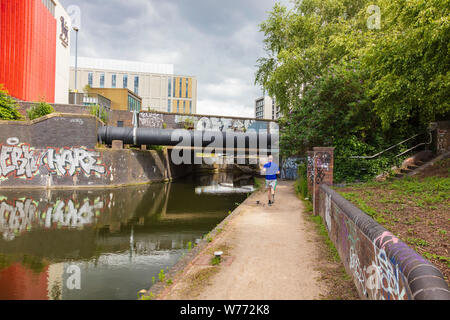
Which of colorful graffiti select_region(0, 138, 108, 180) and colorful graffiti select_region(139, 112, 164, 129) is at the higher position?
colorful graffiti select_region(139, 112, 164, 129)

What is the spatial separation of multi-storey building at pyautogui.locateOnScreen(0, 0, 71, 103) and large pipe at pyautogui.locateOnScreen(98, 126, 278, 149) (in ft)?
26.4

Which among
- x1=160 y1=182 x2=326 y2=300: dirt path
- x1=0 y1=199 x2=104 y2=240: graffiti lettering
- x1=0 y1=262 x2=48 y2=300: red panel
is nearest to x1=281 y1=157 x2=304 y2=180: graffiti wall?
Result: x1=0 y1=199 x2=104 y2=240: graffiti lettering

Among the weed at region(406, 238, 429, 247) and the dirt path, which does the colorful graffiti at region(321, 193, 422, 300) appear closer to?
the dirt path

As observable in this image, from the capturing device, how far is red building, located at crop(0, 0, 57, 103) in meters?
25.5

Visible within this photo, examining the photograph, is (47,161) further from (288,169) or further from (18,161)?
(288,169)

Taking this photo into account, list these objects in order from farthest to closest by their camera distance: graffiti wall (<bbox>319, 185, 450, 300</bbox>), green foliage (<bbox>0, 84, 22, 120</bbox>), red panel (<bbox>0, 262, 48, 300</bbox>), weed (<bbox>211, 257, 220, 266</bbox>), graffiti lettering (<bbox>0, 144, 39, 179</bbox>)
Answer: green foliage (<bbox>0, 84, 22, 120</bbox>), graffiti lettering (<bbox>0, 144, 39, 179</bbox>), weed (<bbox>211, 257, 220, 266</bbox>), red panel (<bbox>0, 262, 48, 300</bbox>), graffiti wall (<bbox>319, 185, 450, 300</bbox>)

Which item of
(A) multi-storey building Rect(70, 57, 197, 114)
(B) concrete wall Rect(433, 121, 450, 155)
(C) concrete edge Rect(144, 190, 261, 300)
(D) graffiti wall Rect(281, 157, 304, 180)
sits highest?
(A) multi-storey building Rect(70, 57, 197, 114)

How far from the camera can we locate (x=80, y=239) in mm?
6883

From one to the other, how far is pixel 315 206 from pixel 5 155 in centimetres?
1695

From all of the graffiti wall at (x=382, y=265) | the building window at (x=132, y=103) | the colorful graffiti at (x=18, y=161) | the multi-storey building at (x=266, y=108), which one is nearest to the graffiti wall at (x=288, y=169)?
the colorful graffiti at (x=18, y=161)

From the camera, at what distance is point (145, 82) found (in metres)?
75.4

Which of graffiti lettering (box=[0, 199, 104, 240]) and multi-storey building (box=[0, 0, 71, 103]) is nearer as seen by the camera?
graffiti lettering (box=[0, 199, 104, 240])

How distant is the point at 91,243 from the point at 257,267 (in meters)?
4.33
